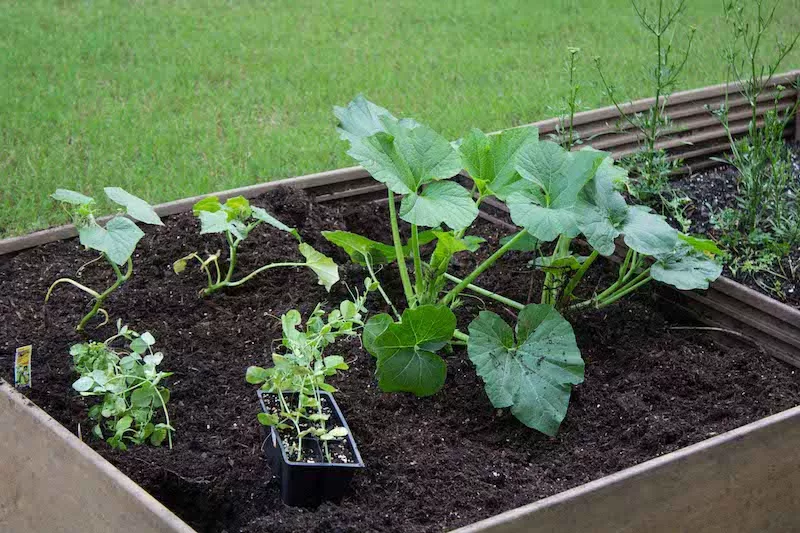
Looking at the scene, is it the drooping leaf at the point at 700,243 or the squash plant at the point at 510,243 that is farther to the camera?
the drooping leaf at the point at 700,243

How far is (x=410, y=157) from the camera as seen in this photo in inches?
113

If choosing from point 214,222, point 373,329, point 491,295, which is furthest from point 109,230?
point 491,295

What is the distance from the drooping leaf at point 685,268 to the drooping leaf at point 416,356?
2.29 feet

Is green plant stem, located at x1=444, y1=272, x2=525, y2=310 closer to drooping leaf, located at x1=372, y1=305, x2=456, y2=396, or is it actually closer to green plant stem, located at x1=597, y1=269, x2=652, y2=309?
green plant stem, located at x1=597, y1=269, x2=652, y2=309

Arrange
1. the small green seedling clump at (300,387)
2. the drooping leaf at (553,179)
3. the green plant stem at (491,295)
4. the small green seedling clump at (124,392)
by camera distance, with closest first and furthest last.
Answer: the small green seedling clump at (300,387), the small green seedling clump at (124,392), the drooping leaf at (553,179), the green plant stem at (491,295)

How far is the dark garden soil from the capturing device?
238cm

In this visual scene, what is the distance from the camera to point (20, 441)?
2.38 m

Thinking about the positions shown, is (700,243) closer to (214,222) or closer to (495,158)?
(495,158)

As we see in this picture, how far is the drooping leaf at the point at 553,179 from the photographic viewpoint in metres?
2.76

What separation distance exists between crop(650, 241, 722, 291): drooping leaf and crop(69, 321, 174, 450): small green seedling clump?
56.4 inches

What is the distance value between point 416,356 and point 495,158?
0.66 metres

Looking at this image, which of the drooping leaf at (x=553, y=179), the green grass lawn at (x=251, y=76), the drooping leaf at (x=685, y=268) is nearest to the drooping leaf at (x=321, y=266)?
the drooping leaf at (x=553, y=179)

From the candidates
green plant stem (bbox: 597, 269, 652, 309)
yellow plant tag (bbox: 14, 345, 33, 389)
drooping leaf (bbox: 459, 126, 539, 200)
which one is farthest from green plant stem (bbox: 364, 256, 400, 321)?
yellow plant tag (bbox: 14, 345, 33, 389)

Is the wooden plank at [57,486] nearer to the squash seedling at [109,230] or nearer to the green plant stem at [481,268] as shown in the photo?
the squash seedling at [109,230]
